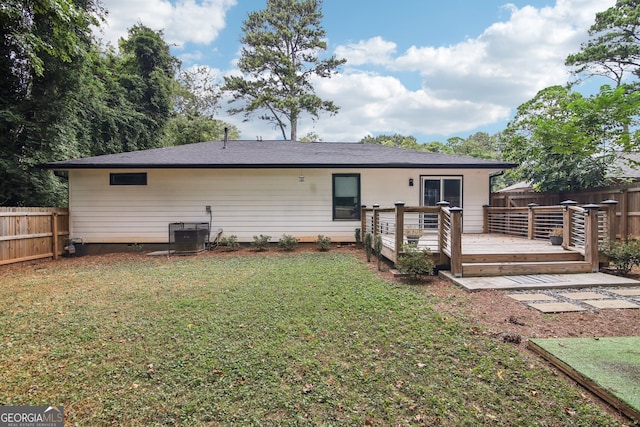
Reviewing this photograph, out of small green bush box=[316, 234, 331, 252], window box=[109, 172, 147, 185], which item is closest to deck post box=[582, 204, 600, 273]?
small green bush box=[316, 234, 331, 252]

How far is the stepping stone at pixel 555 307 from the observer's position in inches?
145

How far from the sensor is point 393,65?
16781mm

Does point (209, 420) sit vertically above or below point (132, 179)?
below

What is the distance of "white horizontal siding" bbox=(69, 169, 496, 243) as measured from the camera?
9.23m

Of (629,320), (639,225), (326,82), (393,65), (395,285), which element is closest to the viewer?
(629,320)

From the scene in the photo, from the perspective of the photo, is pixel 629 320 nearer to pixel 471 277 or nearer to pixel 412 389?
pixel 471 277

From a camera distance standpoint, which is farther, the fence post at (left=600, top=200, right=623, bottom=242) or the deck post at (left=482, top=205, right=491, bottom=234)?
the deck post at (left=482, top=205, right=491, bottom=234)

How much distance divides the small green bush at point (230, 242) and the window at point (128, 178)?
2.94 m

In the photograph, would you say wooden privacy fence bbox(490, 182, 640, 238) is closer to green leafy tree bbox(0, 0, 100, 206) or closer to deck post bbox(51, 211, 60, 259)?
deck post bbox(51, 211, 60, 259)

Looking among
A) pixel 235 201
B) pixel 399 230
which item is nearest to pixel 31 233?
pixel 235 201

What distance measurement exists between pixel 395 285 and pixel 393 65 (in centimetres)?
1512

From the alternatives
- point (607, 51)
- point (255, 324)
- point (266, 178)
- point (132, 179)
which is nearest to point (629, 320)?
point (255, 324)

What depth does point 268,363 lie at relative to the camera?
260cm

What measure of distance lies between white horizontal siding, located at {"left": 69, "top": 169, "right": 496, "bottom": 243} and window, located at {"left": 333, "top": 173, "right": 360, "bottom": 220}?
0.19 meters
